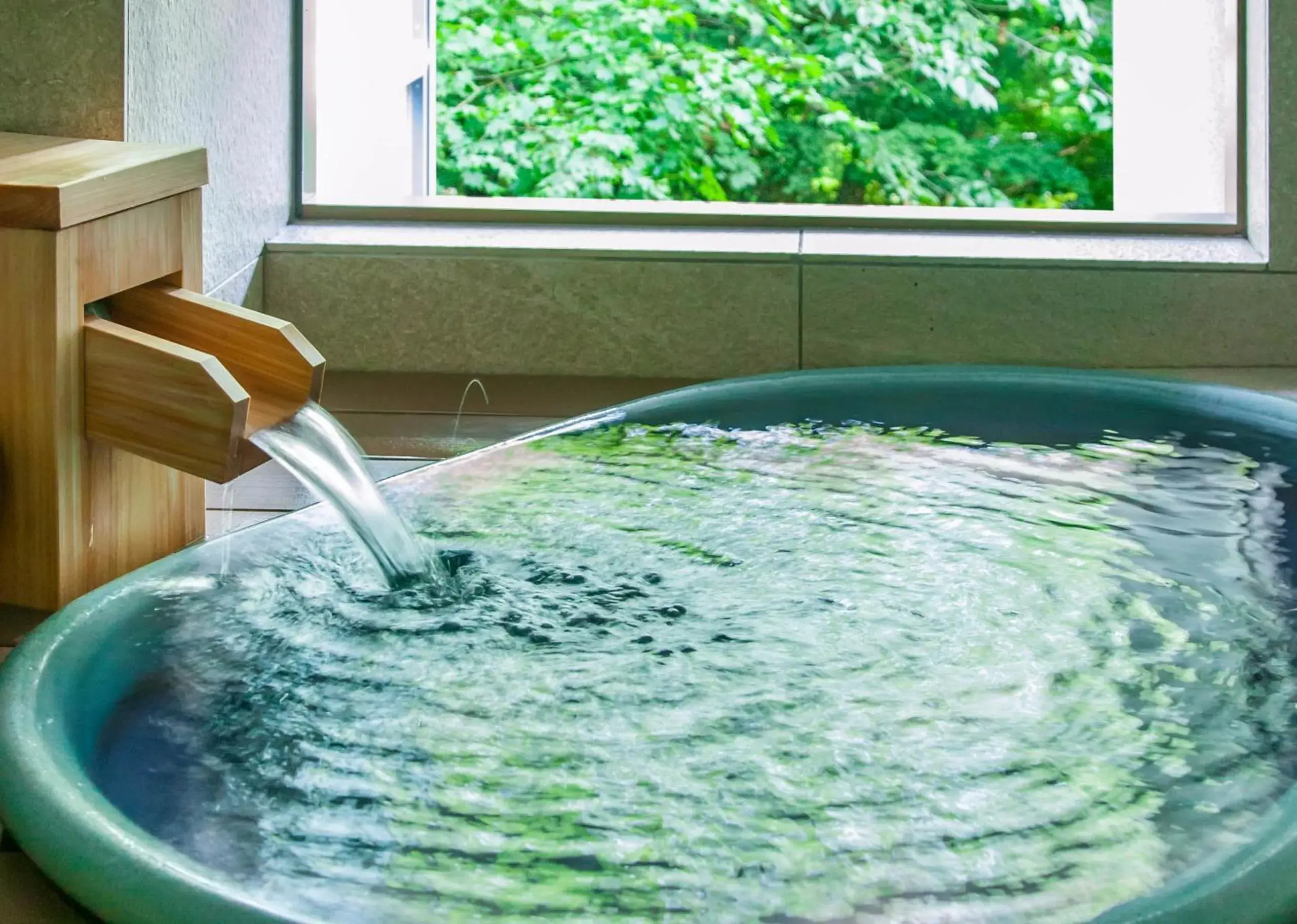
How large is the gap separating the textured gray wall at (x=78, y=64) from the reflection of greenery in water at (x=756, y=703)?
0.66m

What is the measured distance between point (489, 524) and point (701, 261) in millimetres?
1146

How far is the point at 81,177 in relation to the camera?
1.58 metres

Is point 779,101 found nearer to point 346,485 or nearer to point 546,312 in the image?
point 546,312

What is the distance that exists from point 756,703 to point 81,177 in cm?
87

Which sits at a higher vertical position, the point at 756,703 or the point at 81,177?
the point at 81,177

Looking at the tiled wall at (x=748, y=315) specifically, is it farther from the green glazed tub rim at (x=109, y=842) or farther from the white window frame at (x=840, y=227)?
the green glazed tub rim at (x=109, y=842)

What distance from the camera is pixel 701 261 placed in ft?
9.46

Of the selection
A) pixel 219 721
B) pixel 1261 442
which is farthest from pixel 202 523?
pixel 1261 442

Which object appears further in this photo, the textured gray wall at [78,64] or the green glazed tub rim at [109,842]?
the textured gray wall at [78,64]

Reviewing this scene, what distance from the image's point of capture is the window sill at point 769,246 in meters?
2.88

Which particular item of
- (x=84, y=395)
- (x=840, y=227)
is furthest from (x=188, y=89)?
(x=840, y=227)

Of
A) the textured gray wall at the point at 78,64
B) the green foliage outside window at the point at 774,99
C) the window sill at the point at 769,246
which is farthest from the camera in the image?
the green foliage outside window at the point at 774,99

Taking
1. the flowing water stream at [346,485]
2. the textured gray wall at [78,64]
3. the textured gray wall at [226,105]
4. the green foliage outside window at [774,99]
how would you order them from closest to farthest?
the flowing water stream at [346,485]
the textured gray wall at [78,64]
the textured gray wall at [226,105]
the green foliage outside window at [774,99]

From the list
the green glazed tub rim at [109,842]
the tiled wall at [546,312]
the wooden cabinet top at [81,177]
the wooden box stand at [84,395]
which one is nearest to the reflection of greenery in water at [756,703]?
the green glazed tub rim at [109,842]
